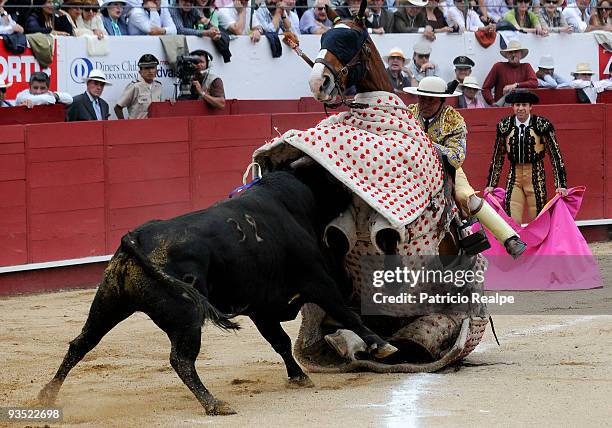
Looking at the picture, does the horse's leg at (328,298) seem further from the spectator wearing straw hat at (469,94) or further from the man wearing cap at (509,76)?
the man wearing cap at (509,76)

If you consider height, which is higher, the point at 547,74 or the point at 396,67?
the point at 396,67

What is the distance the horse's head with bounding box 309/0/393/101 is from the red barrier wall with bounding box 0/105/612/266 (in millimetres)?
4225

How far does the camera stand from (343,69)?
5.67 metres

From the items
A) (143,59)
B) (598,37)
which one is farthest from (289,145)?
(598,37)

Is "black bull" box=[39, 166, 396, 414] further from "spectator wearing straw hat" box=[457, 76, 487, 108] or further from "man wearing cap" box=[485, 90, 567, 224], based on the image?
"spectator wearing straw hat" box=[457, 76, 487, 108]

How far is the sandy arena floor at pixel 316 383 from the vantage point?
512cm

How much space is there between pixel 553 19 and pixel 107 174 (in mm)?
6947

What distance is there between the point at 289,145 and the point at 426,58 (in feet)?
23.9

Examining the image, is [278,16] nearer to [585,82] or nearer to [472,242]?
[585,82]

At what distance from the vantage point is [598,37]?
50.1 feet

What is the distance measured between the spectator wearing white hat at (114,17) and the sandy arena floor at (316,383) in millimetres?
3561

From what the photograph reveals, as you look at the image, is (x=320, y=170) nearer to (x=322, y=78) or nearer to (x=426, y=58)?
(x=322, y=78)

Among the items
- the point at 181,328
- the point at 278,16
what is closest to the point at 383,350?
the point at 181,328

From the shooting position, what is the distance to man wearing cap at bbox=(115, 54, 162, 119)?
10625mm
